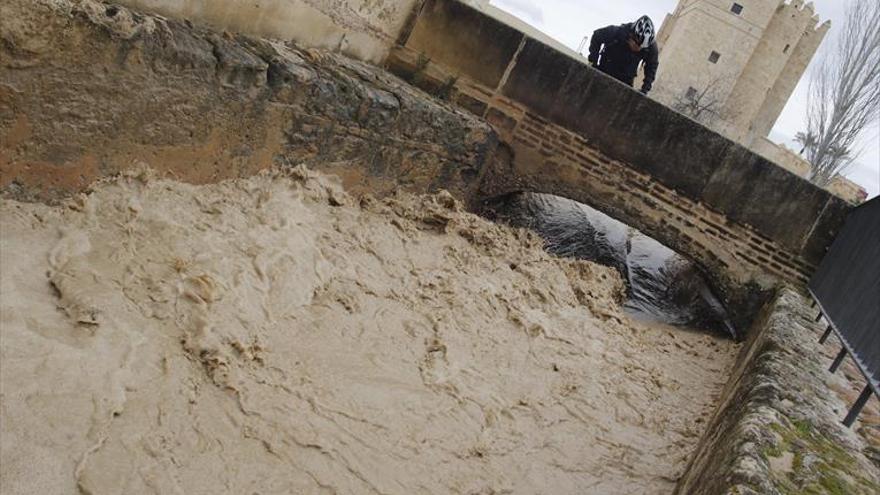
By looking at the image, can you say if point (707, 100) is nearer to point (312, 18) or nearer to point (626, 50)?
point (626, 50)

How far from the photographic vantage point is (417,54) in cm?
696

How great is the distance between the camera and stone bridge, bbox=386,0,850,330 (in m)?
6.92

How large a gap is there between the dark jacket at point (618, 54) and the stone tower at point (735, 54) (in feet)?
79.8

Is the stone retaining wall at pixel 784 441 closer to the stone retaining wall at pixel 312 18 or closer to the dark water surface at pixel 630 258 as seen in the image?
the dark water surface at pixel 630 258

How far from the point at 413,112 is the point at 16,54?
133 inches

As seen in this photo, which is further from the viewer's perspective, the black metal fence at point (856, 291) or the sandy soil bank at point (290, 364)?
the black metal fence at point (856, 291)

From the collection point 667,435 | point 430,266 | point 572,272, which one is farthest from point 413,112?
point 667,435

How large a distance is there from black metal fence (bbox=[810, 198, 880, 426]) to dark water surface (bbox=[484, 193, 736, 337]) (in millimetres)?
1370

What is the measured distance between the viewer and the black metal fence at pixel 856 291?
11.4 feet

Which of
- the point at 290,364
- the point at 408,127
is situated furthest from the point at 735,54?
the point at 290,364

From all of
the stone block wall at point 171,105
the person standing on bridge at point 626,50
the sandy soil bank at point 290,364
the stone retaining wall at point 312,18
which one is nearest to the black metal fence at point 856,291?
the sandy soil bank at point 290,364

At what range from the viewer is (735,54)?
102 ft

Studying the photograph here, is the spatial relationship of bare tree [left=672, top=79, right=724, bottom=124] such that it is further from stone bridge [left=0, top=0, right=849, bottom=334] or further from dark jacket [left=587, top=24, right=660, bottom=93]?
stone bridge [left=0, top=0, right=849, bottom=334]

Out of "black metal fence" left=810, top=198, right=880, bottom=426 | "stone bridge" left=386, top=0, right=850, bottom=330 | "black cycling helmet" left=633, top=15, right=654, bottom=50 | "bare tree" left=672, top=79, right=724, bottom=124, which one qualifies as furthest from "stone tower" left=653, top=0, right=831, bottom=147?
"black metal fence" left=810, top=198, right=880, bottom=426
